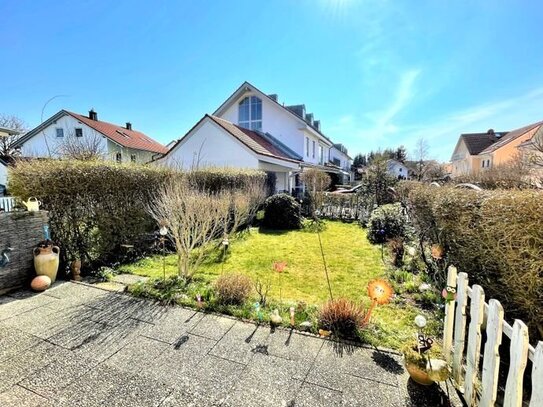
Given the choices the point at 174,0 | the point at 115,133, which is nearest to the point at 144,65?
the point at 174,0

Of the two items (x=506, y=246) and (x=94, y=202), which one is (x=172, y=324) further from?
(x=506, y=246)

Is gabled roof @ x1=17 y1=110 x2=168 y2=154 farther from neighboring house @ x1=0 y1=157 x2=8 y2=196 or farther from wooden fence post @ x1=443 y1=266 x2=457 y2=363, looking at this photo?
wooden fence post @ x1=443 y1=266 x2=457 y2=363

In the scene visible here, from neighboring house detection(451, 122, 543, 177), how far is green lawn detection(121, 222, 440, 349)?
3095 cm

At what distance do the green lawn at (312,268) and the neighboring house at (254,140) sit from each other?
22.7ft

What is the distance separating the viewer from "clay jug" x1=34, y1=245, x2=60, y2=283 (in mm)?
5277

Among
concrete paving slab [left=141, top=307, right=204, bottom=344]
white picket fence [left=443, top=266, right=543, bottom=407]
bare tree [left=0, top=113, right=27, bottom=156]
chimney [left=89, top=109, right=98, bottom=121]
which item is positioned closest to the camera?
white picket fence [left=443, top=266, right=543, bottom=407]

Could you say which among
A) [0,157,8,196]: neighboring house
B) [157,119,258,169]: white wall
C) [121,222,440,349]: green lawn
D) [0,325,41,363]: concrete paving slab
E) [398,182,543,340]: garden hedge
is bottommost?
[121,222,440,349]: green lawn

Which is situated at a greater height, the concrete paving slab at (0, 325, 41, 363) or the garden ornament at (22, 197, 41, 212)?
the garden ornament at (22, 197, 41, 212)

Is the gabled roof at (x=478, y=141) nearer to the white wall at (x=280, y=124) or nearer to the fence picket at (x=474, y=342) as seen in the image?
the white wall at (x=280, y=124)

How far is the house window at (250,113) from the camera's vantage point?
23.3m

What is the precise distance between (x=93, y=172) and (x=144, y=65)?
8902 millimetres

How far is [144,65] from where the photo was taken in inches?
508

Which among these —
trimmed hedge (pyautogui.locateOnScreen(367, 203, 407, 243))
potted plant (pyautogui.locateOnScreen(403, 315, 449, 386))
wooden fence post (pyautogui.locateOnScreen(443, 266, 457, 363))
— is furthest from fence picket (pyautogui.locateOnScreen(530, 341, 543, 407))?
trimmed hedge (pyautogui.locateOnScreen(367, 203, 407, 243))

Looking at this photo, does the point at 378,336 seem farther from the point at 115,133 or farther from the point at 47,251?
the point at 115,133
